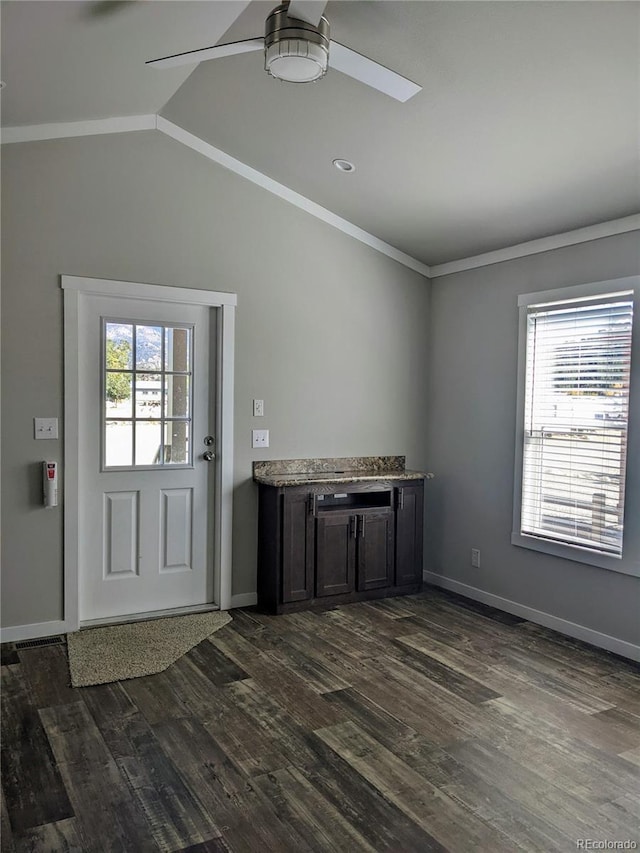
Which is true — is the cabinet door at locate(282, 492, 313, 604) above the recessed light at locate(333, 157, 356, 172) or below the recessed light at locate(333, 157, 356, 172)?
below

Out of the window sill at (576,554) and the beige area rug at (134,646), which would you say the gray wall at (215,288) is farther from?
the window sill at (576,554)

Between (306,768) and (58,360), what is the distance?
2.59 m

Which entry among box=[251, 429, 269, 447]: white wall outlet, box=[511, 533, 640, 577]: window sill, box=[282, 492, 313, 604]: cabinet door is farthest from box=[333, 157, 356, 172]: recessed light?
box=[511, 533, 640, 577]: window sill

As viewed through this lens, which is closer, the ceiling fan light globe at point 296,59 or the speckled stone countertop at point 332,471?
the ceiling fan light globe at point 296,59

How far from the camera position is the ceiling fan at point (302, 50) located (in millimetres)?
2250

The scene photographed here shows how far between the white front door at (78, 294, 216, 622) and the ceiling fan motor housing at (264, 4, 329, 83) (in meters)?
2.11

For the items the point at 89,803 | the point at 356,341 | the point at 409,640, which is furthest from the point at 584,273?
the point at 89,803

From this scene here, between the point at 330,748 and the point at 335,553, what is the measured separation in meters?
1.87

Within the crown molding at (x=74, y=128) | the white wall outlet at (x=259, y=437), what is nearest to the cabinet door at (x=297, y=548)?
the white wall outlet at (x=259, y=437)

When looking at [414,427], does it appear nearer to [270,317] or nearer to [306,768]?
[270,317]

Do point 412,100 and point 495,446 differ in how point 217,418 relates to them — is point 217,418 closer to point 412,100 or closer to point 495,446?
point 495,446

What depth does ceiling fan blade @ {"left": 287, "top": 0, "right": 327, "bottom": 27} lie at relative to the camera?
216cm

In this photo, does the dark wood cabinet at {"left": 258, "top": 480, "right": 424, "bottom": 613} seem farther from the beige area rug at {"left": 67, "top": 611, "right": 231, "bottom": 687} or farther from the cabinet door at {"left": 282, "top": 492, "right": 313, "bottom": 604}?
the beige area rug at {"left": 67, "top": 611, "right": 231, "bottom": 687}

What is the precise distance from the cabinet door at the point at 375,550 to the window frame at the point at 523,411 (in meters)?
0.87
